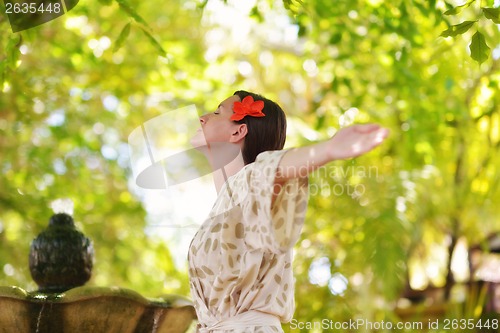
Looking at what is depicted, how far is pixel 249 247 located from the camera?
7.31ft

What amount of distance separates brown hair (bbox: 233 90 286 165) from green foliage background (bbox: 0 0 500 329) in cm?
239

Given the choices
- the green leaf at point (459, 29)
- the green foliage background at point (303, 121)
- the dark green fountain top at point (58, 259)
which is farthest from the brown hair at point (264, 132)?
the green foliage background at point (303, 121)

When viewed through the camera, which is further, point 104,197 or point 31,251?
point 104,197

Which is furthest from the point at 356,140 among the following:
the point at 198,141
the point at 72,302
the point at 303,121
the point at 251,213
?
the point at 303,121

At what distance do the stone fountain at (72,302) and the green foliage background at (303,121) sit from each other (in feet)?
7.72

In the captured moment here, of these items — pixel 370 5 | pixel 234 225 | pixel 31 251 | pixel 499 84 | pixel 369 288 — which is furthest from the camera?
pixel 369 288

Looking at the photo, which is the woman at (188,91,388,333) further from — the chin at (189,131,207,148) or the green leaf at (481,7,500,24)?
the green leaf at (481,7,500,24)

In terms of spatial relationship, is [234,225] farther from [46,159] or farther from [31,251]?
[46,159]

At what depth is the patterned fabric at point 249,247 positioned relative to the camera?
6.87 feet

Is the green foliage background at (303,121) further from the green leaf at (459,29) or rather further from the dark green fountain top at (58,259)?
the dark green fountain top at (58,259)

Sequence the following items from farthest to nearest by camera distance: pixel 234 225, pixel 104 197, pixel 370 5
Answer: pixel 104 197, pixel 370 5, pixel 234 225

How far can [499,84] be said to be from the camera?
536cm

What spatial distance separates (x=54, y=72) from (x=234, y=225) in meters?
5.56

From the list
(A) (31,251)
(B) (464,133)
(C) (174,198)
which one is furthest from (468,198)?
(A) (31,251)
